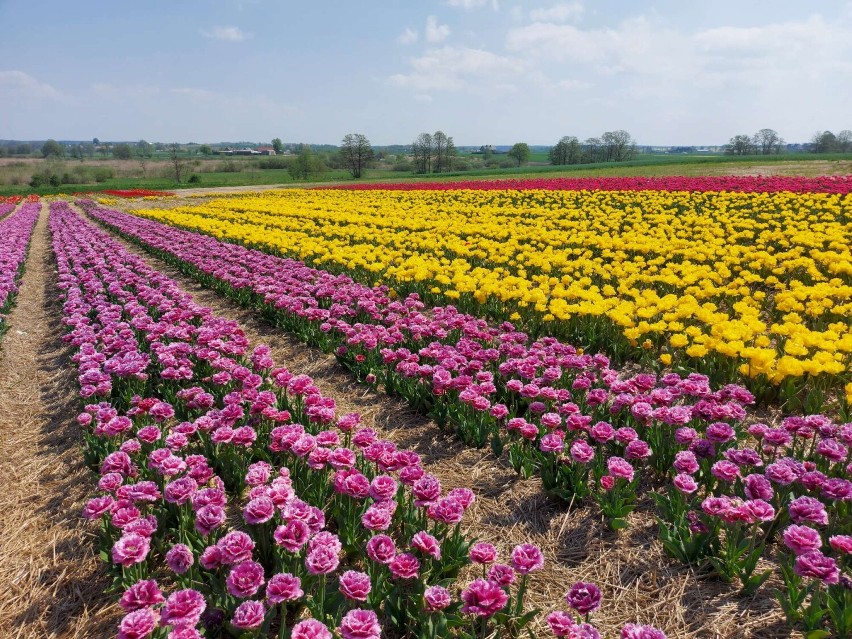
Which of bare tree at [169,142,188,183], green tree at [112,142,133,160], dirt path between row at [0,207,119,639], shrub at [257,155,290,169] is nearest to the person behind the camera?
dirt path between row at [0,207,119,639]

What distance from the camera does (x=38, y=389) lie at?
6.64 meters

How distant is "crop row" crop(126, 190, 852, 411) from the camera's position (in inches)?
212

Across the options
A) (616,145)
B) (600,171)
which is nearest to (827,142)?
(616,145)

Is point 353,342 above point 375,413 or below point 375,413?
above

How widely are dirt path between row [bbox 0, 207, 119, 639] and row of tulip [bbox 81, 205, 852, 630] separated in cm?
304

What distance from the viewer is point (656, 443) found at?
13.7 ft

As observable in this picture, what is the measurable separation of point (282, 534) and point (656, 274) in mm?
8765

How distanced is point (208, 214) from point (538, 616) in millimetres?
25948

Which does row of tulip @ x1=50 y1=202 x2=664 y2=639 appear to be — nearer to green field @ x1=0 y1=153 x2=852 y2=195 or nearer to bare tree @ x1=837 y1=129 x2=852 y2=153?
green field @ x1=0 y1=153 x2=852 y2=195

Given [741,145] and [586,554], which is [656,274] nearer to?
[586,554]

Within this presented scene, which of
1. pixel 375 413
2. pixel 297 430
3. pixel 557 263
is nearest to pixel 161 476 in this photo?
pixel 297 430

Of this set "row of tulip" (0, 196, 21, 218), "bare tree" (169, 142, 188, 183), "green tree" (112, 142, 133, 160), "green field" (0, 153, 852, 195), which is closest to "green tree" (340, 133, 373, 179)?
"green field" (0, 153, 852, 195)

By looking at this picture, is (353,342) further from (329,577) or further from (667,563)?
(667,563)

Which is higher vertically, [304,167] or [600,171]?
[304,167]
